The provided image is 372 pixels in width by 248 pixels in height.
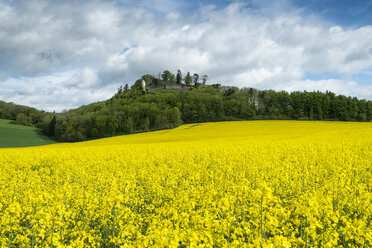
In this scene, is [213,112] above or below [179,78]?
below

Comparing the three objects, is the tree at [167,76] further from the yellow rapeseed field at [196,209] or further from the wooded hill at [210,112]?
the yellow rapeseed field at [196,209]

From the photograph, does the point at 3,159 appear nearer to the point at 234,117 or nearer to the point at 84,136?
the point at 84,136

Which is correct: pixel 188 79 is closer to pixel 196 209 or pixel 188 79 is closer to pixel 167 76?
pixel 167 76

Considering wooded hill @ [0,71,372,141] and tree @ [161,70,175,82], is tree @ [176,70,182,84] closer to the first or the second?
tree @ [161,70,175,82]

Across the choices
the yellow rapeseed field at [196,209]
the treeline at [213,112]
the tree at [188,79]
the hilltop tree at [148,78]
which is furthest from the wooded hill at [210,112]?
the hilltop tree at [148,78]

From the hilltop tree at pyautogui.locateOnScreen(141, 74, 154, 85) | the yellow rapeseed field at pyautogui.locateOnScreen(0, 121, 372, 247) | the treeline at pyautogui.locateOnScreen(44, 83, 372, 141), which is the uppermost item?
the hilltop tree at pyautogui.locateOnScreen(141, 74, 154, 85)

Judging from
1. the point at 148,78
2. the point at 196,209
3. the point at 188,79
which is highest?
the point at 148,78

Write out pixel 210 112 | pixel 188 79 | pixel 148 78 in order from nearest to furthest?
pixel 210 112 < pixel 188 79 < pixel 148 78

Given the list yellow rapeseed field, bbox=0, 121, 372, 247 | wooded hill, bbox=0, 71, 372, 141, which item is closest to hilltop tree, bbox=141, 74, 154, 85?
wooded hill, bbox=0, 71, 372, 141

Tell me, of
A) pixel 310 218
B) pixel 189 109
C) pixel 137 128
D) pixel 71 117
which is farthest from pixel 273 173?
pixel 71 117

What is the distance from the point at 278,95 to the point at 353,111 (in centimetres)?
2104

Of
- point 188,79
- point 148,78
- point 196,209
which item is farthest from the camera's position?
point 148,78

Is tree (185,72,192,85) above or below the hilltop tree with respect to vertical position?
below

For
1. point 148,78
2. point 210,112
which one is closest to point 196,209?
point 210,112
